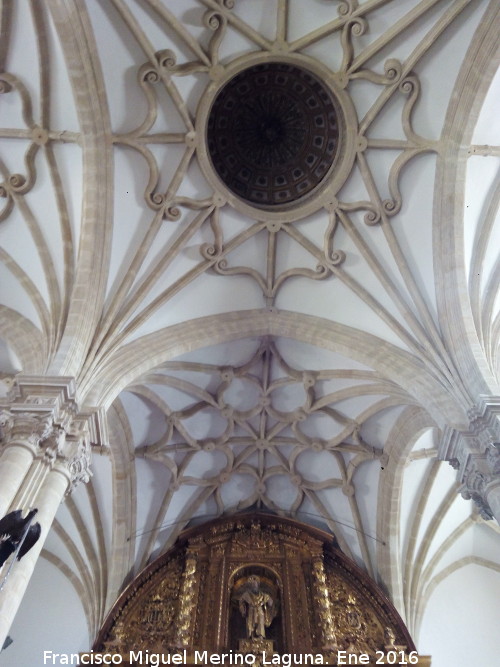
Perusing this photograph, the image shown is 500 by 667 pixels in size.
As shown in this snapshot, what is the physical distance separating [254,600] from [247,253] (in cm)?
668

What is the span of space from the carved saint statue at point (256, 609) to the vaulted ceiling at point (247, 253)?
2420mm

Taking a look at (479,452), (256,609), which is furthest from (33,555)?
(256,609)

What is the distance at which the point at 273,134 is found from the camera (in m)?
9.46

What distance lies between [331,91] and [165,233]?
3.77 m

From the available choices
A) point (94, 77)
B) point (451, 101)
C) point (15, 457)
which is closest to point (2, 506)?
point (15, 457)

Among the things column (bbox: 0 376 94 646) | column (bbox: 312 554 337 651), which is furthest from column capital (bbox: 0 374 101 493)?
column (bbox: 312 554 337 651)

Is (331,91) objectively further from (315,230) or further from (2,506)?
(2,506)

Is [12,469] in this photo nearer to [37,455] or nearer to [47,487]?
[37,455]

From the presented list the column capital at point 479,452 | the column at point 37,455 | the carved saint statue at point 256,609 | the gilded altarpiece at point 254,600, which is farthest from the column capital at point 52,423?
the carved saint statue at point 256,609

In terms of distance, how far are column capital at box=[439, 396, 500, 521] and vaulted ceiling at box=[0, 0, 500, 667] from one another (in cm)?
30

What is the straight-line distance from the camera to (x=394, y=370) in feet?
29.1

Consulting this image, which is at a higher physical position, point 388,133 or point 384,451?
point 388,133

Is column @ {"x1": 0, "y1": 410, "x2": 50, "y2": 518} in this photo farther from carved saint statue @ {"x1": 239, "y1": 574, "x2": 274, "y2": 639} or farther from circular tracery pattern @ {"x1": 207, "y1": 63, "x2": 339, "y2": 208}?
carved saint statue @ {"x1": 239, "y1": 574, "x2": 274, "y2": 639}

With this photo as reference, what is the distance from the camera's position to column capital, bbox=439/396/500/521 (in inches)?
250
